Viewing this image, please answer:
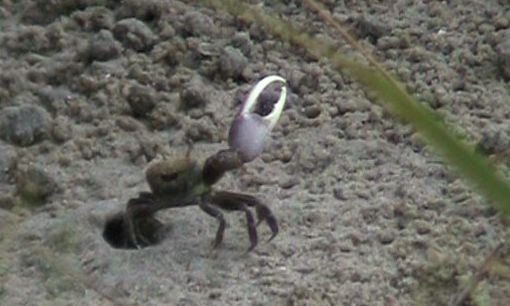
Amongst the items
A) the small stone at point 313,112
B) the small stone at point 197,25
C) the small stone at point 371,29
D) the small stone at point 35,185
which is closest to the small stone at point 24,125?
the small stone at point 35,185

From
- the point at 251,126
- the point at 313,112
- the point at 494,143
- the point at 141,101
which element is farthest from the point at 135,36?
the point at 494,143

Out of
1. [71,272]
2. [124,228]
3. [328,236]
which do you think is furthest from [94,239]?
[328,236]

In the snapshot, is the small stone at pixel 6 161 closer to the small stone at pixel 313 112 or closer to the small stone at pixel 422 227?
the small stone at pixel 313 112

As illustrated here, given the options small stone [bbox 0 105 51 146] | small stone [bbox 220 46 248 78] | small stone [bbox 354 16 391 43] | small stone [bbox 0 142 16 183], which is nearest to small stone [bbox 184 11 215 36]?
small stone [bbox 220 46 248 78]

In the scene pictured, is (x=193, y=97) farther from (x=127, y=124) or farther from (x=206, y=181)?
(x=206, y=181)

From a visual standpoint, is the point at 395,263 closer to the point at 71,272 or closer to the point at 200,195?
the point at 200,195

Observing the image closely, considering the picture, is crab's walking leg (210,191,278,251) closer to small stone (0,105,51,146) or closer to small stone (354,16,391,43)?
small stone (0,105,51,146)

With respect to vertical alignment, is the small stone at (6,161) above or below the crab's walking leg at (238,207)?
below
